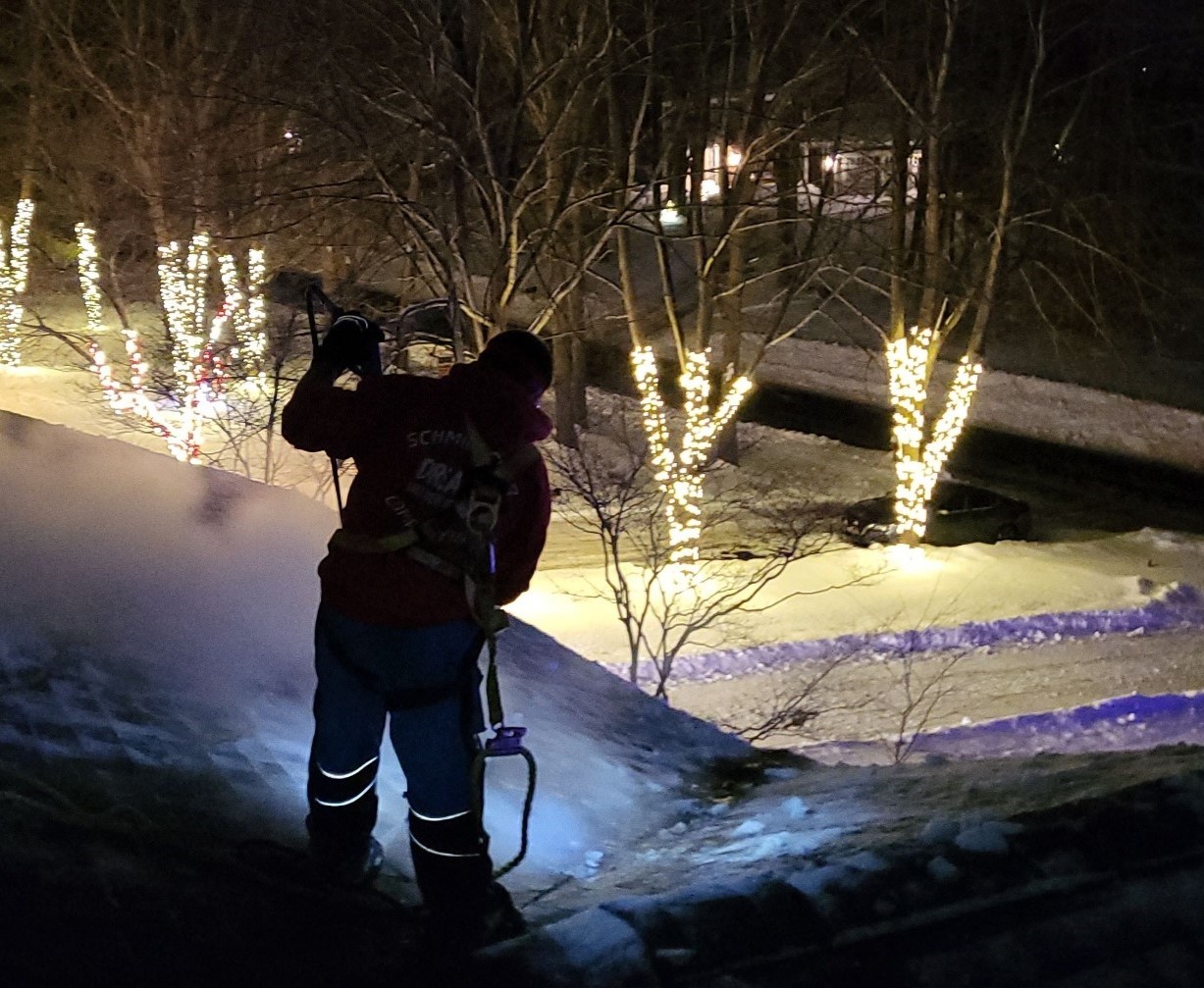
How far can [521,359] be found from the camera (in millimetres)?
3301

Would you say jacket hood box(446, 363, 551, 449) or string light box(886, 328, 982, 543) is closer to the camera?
jacket hood box(446, 363, 551, 449)

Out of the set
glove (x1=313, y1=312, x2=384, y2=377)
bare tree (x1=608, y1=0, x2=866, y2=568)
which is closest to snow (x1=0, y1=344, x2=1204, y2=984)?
glove (x1=313, y1=312, x2=384, y2=377)

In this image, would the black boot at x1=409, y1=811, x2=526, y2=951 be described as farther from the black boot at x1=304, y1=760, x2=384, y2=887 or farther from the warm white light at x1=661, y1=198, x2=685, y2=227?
the warm white light at x1=661, y1=198, x2=685, y2=227

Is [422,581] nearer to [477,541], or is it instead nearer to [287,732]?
[477,541]

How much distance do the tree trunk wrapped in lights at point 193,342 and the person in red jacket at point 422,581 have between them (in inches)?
492

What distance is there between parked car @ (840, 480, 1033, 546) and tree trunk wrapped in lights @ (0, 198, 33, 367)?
1273 cm

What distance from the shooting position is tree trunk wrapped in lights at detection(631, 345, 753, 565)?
47.5ft

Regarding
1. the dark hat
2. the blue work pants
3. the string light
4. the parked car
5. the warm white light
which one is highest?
the warm white light

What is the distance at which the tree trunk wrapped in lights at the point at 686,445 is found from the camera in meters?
14.5

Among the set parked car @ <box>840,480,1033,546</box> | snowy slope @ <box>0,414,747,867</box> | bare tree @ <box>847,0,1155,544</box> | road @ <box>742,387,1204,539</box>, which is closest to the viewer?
snowy slope @ <box>0,414,747,867</box>

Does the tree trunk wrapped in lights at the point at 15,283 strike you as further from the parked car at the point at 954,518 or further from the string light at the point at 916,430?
the string light at the point at 916,430

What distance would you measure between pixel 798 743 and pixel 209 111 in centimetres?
1223

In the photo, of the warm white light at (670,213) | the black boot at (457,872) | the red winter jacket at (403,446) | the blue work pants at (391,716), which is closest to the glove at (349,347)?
the red winter jacket at (403,446)

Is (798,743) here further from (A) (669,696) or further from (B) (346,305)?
(B) (346,305)
